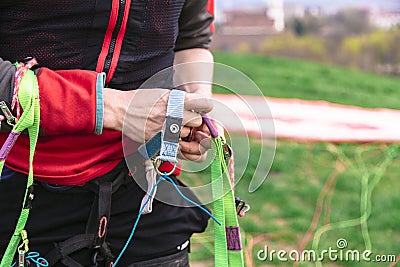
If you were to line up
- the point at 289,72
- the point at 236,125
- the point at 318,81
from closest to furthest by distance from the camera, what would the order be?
the point at 236,125 < the point at 318,81 < the point at 289,72

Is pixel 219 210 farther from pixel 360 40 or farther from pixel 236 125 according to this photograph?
pixel 360 40

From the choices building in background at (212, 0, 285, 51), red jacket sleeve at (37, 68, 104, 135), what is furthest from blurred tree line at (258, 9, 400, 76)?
red jacket sleeve at (37, 68, 104, 135)

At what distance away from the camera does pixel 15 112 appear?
108 centimetres

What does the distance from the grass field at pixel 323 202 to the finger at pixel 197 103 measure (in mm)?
1048

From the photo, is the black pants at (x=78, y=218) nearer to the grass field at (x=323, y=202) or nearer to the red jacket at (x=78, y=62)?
the red jacket at (x=78, y=62)

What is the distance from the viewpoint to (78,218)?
1.33 meters

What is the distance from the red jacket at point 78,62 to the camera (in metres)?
Answer: 1.08

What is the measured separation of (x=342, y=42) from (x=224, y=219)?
8858mm

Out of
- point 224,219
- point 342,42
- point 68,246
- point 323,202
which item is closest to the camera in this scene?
point 224,219

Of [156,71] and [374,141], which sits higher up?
[156,71]

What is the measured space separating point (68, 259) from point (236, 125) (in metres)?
0.43

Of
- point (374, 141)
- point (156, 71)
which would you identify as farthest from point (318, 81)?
point (156, 71)

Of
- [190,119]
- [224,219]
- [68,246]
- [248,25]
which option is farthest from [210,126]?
[248,25]

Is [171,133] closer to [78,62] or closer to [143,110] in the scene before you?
[143,110]
